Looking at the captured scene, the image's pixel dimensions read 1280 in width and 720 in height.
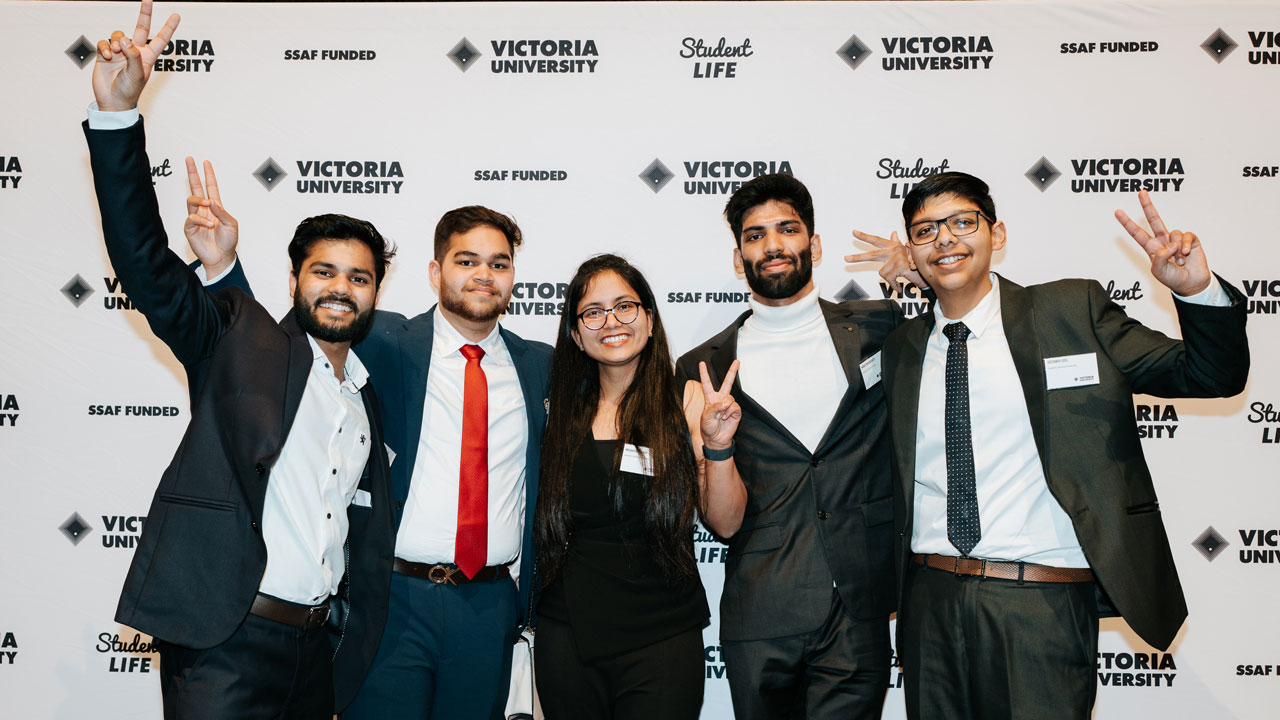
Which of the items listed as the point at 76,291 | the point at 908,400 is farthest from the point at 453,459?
the point at 76,291

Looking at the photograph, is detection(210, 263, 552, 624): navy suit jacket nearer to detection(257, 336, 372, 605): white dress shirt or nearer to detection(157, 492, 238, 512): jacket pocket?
Result: detection(257, 336, 372, 605): white dress shirt

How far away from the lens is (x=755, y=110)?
4.01m

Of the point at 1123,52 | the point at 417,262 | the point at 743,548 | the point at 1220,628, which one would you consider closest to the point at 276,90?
the point at 417,262

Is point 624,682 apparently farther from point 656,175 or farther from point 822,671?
point 656,175

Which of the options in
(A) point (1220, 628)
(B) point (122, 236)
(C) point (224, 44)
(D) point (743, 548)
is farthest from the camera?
(C) point (224, 44)

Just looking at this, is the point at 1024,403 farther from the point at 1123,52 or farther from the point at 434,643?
the point at 1123,52

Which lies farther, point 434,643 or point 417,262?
point 417,262

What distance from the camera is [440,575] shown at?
2.69 meters

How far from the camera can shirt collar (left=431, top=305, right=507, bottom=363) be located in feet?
9.61

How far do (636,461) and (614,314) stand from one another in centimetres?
50

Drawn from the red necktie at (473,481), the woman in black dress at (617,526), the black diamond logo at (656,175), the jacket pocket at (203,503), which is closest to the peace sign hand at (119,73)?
the jacket pocket at (203,503)

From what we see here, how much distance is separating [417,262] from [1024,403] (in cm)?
282

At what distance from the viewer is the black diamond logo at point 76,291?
4051 millimetres

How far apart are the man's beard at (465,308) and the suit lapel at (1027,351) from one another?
5.74ft
